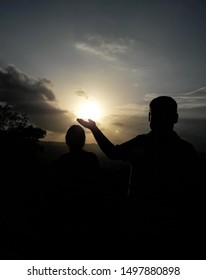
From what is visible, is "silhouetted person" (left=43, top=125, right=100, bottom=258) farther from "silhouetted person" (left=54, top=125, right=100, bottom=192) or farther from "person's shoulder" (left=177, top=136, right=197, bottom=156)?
"person's shoulder" (left=177, top=136, right=197, bottom=156)

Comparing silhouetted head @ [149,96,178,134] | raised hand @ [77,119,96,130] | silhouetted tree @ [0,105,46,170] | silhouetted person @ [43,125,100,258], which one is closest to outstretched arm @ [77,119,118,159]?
raised hand @ [77,119,96,130]

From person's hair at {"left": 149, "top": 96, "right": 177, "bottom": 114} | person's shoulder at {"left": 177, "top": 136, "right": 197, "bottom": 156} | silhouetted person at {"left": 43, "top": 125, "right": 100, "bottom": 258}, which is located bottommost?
silhouetted person at {"left": 43, "top": 125, "right": 100, "bottom": 258}

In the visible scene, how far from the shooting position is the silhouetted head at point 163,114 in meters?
2.45

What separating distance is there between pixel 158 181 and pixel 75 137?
2639 mm

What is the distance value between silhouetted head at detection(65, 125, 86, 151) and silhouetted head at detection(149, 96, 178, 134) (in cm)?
241

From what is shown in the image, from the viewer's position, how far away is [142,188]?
2.33 metres

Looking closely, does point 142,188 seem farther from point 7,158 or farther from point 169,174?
point 7,158

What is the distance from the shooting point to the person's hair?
245 cm

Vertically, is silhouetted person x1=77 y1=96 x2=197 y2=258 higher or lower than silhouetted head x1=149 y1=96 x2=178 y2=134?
lower

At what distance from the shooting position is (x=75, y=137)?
4.73 meters

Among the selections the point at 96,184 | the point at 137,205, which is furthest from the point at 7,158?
the point at 137,205

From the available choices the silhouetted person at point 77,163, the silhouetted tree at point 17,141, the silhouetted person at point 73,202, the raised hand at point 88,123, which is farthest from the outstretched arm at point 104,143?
the silhouetted tree at point 17,141

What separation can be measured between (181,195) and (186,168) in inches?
9.5
